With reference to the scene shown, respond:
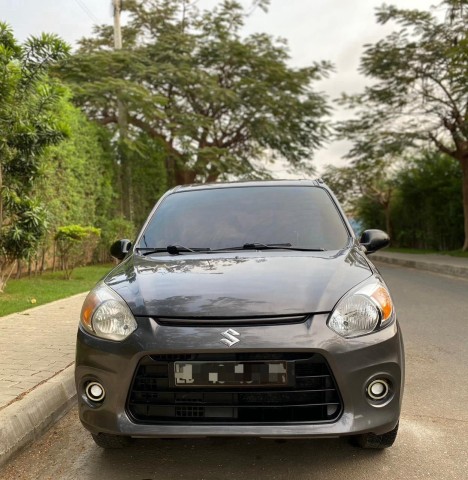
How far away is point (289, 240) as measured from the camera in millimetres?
3779

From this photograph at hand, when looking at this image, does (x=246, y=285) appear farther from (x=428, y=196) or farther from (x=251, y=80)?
(x=428, y=196)

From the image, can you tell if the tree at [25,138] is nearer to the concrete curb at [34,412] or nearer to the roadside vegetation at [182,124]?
the roadside vegetation at [182,124]

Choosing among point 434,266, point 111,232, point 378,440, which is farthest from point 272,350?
point 434,266

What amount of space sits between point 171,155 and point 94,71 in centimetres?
537

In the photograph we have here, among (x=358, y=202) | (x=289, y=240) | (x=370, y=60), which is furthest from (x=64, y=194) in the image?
(x=358, y=202)

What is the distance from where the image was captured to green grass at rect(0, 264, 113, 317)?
7.76m

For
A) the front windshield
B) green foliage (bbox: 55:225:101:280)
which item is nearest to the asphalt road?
the front windshield

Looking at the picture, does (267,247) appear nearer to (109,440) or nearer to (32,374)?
(109,440)

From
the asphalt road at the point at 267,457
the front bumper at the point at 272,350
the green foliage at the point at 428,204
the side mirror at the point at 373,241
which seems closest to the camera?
the front bumper at the point at 272,350

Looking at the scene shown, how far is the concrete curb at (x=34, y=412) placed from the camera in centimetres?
317

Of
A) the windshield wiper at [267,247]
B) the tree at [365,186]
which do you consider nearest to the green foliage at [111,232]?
the windshield wiper at [267,247]

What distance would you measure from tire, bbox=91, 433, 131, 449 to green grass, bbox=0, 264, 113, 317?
4368 millimetres

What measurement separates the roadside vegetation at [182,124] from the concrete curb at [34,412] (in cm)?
513

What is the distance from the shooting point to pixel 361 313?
2.77 meters
